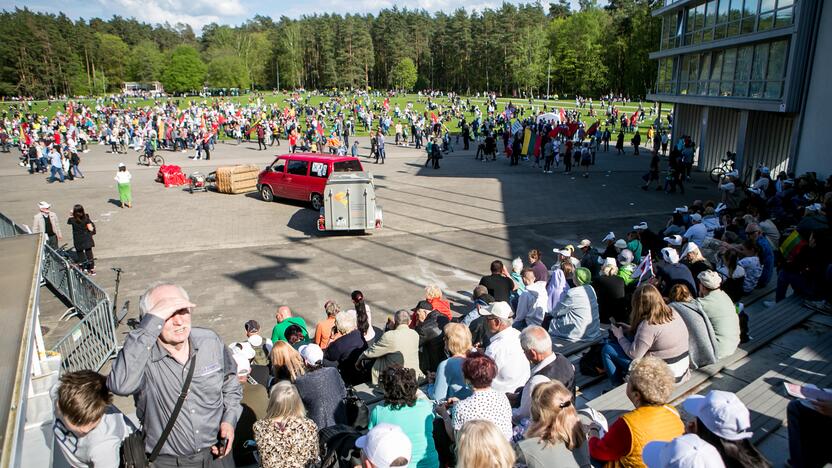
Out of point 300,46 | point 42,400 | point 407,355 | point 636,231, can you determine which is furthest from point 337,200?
point 300,46

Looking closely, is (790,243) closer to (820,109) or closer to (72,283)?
(820,109)

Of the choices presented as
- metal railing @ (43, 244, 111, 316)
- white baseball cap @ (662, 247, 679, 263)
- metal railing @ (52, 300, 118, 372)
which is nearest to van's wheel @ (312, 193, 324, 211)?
metal railing @ (43, 244, 111, 316)

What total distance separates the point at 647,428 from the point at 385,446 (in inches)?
75.6

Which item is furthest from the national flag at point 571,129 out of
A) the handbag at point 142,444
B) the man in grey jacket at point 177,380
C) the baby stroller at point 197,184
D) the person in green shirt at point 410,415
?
the handbag at point 142,444

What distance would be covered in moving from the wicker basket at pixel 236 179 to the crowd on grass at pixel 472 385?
15.6 m

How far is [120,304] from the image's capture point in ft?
37.4

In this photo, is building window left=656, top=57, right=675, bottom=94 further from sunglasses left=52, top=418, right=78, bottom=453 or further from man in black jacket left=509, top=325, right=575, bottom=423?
sunglasses left=52, top=418, right=78, bottom=453

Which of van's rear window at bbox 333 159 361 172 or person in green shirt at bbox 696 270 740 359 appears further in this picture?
van's rear window at bbox 333 159 361 172

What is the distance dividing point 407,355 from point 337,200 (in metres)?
9.70

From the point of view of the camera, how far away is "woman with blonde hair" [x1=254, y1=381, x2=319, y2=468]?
159 inches

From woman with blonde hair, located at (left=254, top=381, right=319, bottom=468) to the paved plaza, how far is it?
20.0 ft

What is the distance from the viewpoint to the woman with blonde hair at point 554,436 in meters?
3.70

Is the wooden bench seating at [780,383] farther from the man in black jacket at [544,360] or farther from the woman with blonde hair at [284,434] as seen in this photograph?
the woman with blonde hair at [284,434]

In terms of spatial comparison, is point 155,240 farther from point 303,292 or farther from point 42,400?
point 42,400
